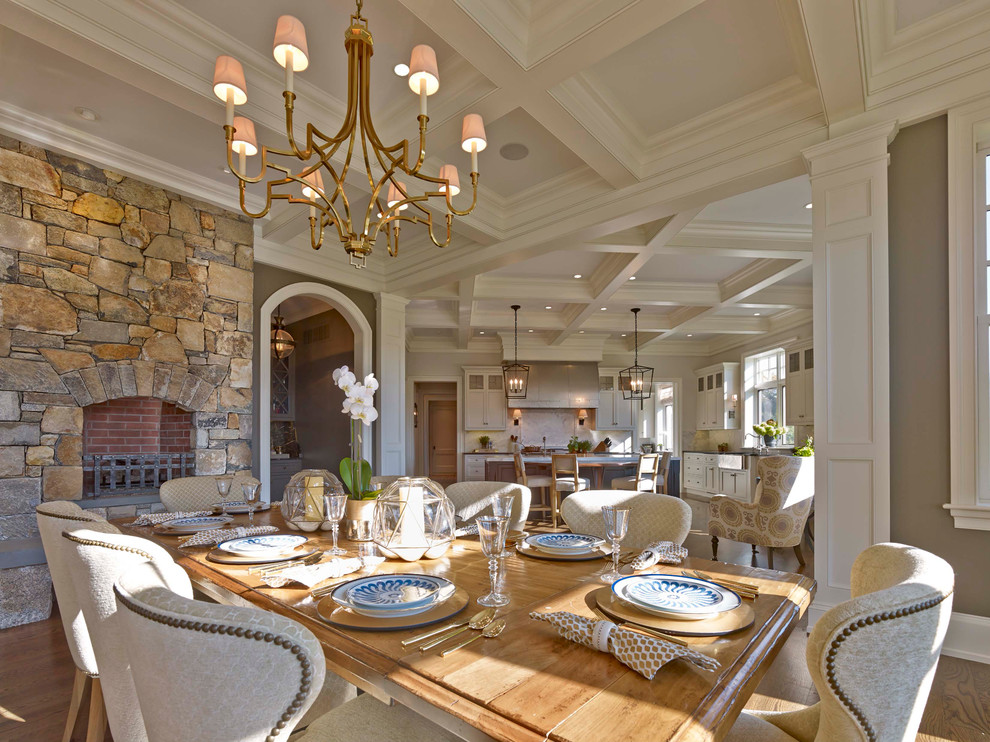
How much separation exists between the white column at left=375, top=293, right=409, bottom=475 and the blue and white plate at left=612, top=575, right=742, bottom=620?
14.6ft

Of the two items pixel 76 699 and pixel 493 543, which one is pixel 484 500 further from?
pixel 76 699

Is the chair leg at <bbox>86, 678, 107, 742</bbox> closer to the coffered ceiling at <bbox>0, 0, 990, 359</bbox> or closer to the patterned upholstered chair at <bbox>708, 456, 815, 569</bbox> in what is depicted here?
the coffered ceiling at <bbox>0, 0, 990, 359</bbox>

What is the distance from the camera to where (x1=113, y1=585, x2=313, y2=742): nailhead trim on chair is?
26.5 inches

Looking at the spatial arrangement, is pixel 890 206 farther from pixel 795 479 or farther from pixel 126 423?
pixel 126 423

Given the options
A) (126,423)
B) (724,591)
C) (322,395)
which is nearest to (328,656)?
(724,591)

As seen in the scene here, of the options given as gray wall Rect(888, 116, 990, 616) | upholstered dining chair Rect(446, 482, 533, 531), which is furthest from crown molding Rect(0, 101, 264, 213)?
gray wall Rect(888, 116, 990, 616)

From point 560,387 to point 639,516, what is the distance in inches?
308

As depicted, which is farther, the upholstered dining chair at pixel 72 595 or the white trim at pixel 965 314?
the white trim at pixel 965 314

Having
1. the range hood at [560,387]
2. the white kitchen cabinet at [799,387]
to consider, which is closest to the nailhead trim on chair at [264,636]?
the white kitchen cabinet at [799,387]

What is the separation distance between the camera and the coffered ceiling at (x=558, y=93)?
2301 millimetres

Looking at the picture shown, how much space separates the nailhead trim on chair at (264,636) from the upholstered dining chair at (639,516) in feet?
3.99

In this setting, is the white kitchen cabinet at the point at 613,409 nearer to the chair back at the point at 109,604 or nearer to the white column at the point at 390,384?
the white column at the point at 390,384

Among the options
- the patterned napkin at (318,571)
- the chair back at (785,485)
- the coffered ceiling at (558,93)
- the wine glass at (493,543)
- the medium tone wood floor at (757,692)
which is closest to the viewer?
the wine glass at (493,543)

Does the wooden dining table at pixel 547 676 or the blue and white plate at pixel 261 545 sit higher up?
the wooden dining table at pixel 547 676
